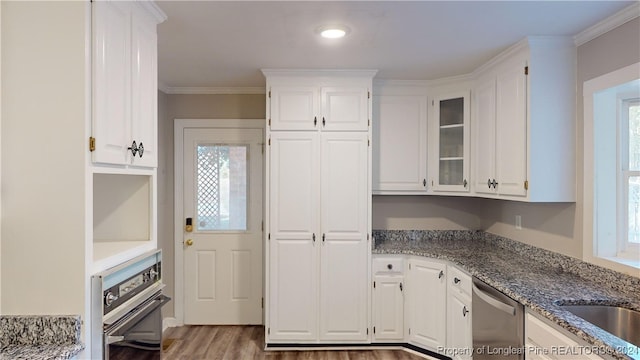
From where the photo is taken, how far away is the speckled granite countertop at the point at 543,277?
155 cm

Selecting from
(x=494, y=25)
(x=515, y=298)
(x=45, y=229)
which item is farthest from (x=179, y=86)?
(x=515, y=298)

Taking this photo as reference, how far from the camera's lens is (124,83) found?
167 centimetres

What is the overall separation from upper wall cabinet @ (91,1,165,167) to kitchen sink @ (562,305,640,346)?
2.23 meters

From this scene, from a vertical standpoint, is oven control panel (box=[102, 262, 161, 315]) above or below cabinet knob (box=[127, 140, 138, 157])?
below

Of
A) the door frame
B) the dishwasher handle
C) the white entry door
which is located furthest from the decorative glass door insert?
the dishwasher handle

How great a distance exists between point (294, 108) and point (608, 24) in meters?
2.13

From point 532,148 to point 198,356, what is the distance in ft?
9.90

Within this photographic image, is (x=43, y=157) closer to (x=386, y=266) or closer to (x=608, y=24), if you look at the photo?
(x=386, y=266)

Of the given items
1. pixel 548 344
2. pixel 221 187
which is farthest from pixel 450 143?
pixel 221 187

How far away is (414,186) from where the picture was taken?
11.4 ft

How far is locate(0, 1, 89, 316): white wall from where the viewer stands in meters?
1.42

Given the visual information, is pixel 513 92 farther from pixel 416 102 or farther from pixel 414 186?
pixel 414 186

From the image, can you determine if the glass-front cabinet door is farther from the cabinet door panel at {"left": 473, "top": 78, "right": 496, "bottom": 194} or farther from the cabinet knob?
the cabinet knob

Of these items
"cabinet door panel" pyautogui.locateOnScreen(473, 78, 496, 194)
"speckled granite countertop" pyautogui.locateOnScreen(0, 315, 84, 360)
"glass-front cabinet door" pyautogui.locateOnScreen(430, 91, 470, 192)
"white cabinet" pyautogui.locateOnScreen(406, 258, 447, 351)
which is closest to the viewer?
"speckled granite countertop" pyautogui.locateOnScreen(0, 315, 84, 360)
